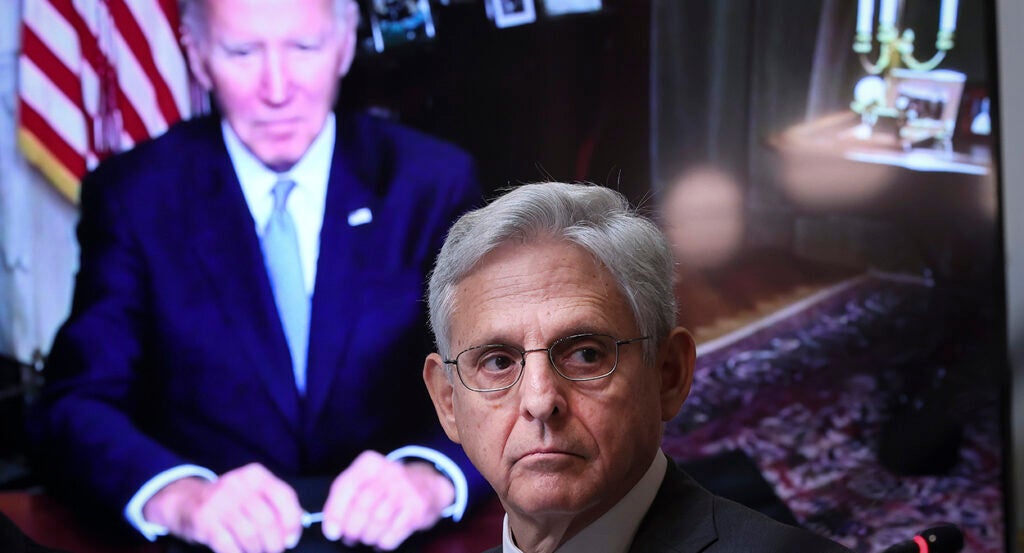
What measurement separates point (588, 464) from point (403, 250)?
2.14m

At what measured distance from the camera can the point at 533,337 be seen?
1.44m

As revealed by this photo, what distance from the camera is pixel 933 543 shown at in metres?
1.12

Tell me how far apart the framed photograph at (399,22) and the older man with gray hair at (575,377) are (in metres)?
2.10

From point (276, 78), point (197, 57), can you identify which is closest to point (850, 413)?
point (276, 78)

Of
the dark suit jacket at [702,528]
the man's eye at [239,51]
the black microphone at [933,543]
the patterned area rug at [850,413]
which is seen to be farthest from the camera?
the man's eye at [239,51]

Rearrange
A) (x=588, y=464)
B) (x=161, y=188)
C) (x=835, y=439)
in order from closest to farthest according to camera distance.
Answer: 1. (x=588, y=464)
2. (x=835, y=439)
3. (x=161, y=188)

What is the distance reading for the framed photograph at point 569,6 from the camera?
11.4ft

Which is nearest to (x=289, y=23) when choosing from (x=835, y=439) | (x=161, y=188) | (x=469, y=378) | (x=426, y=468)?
(x=161, y=188)

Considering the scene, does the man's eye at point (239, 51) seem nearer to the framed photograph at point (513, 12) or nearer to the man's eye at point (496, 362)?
the framed photograph at point (513, 12)

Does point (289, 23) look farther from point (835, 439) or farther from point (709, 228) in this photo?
point (835, 439)

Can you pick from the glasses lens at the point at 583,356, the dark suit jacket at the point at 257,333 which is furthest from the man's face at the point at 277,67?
the glasses lens at the point at 583,356

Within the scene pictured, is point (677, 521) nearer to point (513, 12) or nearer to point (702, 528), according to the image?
point (702, 528)

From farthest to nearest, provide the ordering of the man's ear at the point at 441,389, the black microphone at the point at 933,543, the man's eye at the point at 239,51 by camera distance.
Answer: the man's eye at the point at 239,51
the man's ear at the point at 441,389
the black microphone at the point at 933,543

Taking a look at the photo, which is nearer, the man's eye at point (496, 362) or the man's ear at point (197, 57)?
the man's eye at point (496, 362)
